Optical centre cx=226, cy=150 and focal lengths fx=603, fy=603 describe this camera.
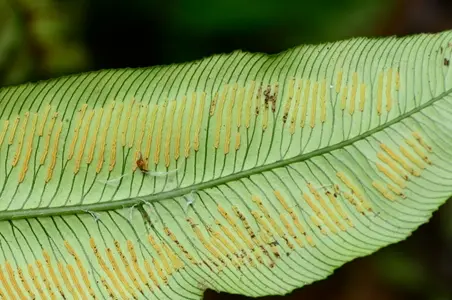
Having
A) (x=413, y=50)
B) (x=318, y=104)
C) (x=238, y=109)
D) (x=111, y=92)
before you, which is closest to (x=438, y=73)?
(x=413, y=50)

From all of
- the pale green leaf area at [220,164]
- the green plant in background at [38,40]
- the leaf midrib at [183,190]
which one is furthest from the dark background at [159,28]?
the leaf midrib at [183,190]

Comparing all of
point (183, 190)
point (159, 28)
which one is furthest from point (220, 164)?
point (159, 28)

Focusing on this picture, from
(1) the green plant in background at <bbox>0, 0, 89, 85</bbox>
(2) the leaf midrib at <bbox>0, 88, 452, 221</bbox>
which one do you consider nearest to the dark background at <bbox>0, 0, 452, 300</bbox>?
(1) the green plant in background at <bbox>0, 0, 89, 85</bbox>

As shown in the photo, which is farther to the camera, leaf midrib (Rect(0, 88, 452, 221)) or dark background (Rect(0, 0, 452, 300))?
dark background (Rect(0, 0, 452, 300))

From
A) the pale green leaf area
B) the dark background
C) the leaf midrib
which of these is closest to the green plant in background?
the dark background

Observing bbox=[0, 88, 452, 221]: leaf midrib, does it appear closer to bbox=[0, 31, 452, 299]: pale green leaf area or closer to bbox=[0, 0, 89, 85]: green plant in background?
bbox=[0, 31, 452, 299]: pale green leaf area

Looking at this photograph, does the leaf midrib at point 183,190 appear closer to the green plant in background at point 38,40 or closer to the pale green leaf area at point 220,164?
the pale green leaf area at point 220,164

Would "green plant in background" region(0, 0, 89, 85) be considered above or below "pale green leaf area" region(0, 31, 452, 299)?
above

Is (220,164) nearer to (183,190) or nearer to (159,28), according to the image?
(183,190)
